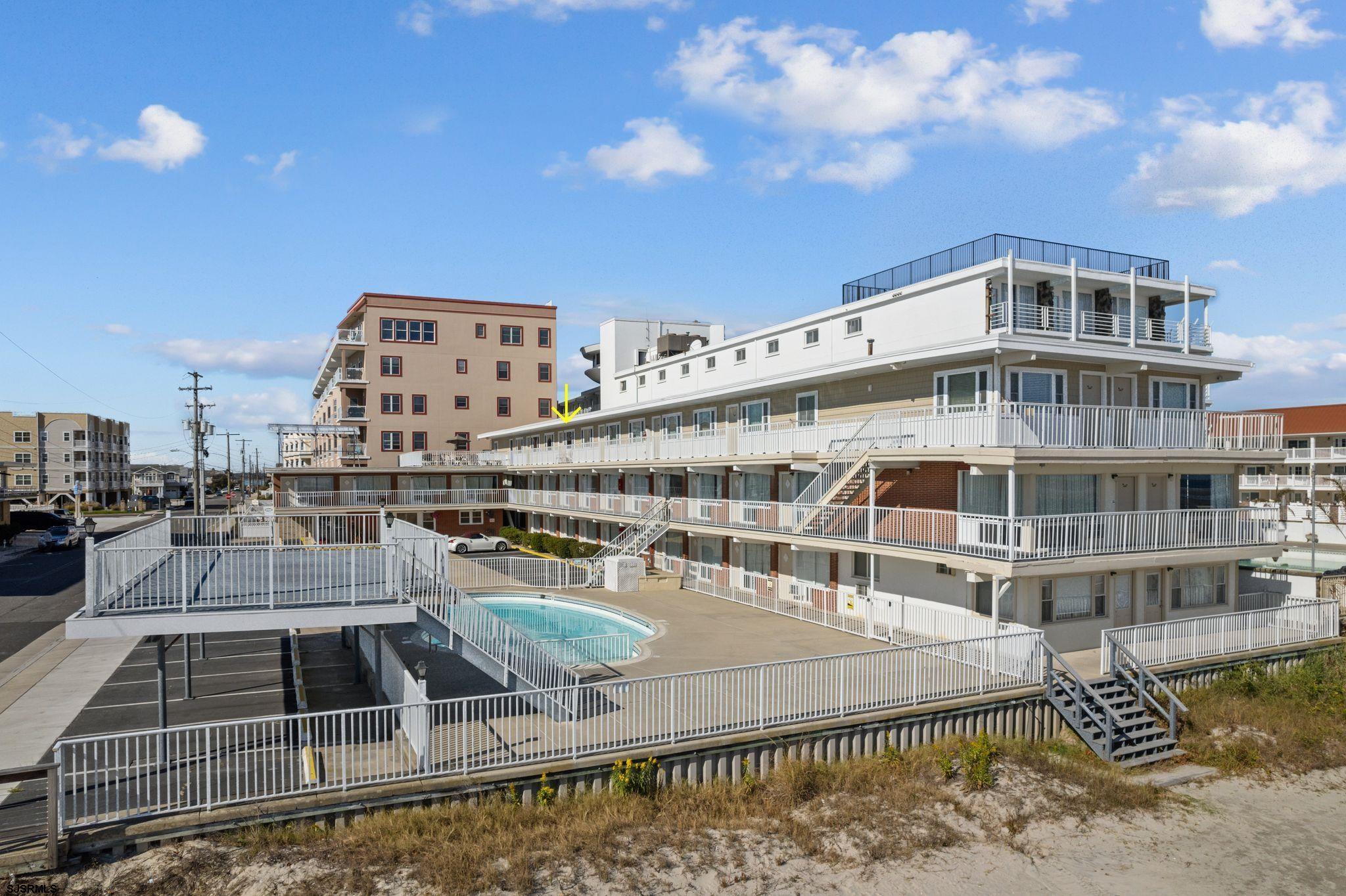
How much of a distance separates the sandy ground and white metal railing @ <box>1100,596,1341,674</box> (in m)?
4.54

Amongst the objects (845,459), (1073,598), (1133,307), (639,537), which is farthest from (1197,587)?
(639,537)

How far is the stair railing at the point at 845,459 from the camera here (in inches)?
955

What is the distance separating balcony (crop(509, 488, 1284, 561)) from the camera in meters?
19.5

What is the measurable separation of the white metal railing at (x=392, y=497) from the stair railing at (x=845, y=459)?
29727mm

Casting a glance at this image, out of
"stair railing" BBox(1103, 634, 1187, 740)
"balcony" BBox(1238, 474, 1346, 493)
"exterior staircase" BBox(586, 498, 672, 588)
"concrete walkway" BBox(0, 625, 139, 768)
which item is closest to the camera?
"concrete walkway" BBox(0, 625, 139, 768)

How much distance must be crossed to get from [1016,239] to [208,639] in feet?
87.6

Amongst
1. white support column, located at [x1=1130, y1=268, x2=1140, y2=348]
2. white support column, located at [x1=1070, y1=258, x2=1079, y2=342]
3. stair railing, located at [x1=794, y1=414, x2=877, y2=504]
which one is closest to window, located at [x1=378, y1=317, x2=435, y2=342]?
stair railing, located at [x1=794, y1=414, x2=877, y2=504]

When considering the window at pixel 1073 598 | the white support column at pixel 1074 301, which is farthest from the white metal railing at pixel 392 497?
the white support column at pixel 1074 301

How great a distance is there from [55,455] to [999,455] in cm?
11695

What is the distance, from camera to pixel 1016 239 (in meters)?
25.1

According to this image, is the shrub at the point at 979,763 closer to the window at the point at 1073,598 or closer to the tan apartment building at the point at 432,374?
the window at the point at 1073,598

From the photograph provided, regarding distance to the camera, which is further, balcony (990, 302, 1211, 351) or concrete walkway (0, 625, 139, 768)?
balcony (990, 302, 1211, 351)

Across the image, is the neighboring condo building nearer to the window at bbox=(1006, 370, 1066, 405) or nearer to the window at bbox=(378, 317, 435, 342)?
the window at bbox=(1006, 370, 1066, 405)

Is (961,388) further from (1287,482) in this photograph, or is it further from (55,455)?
(55,455)
